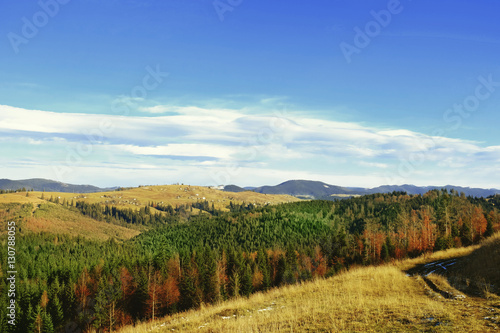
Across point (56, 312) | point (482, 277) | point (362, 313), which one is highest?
point (362, 313)

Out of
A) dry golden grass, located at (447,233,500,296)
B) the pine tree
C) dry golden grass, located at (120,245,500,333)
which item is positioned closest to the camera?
dry golden grass, located at (120,245,500,333)

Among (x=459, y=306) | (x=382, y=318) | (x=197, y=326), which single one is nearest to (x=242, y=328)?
(x=197, y=326)

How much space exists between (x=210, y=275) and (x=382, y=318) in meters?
81.8

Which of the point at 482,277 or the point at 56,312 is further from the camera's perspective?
the point at 56,312

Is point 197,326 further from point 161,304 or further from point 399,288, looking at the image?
point 161,304

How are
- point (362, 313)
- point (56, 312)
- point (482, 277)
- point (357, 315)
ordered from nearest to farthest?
point (357, 315)
point (362, 313)
point (482, 277)
point (56, 312)

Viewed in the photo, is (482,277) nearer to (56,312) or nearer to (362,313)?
(362,313)

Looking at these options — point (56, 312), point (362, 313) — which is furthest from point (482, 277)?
point (56, 312)

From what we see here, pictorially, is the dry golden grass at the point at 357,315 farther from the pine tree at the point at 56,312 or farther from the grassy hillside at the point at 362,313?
the pine tree at the point at 56,312

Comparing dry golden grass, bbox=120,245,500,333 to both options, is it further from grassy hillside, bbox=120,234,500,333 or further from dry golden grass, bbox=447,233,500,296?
dry golden grass, bbox=447,233,500,296

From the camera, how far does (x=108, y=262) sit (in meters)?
115

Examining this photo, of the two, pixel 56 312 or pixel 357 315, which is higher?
pixel 357 315

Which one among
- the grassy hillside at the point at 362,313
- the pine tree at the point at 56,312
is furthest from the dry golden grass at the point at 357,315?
the pine tree at the point at 56,312

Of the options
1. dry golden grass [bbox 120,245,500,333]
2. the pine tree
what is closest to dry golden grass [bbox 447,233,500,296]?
dry golden grass [bbox 120,245,500,333]
